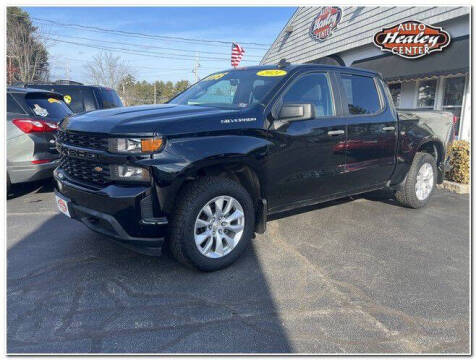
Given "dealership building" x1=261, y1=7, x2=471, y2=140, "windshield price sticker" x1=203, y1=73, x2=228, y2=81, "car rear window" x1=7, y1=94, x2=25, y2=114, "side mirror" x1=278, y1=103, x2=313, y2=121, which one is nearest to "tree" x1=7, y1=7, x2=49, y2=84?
"dealership building" x1=261, y1=7, x2=471, y2=140

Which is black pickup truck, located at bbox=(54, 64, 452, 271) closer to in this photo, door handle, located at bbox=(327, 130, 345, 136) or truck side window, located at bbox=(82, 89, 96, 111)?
door handle, located at bbox=(327, 130, 345, 136)

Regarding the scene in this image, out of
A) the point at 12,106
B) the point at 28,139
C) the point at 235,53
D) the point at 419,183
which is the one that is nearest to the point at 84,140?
the point at 28,139

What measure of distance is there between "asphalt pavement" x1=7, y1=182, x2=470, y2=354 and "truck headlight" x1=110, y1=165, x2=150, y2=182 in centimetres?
93

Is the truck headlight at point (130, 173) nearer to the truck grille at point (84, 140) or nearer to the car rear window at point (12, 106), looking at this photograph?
the truck grille at point (84, 140)

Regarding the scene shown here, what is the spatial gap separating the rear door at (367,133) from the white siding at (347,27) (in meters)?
5.76

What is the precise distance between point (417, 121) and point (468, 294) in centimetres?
284

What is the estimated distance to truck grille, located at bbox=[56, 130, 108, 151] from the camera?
2980 millimetres

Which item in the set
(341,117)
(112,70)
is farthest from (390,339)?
(112,70)

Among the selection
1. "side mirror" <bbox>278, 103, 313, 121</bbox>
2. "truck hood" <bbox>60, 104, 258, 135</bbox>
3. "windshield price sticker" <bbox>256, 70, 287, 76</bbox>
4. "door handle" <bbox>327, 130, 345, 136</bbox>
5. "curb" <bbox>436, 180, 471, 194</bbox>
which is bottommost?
"curb" <bbox>436, 180, 471, 194</bbox>

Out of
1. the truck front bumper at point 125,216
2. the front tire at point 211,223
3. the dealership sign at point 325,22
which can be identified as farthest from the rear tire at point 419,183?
the dealership sign at point 325,22

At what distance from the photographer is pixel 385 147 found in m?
4.72

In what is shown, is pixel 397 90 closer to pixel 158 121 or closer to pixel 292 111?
pixel 292 111

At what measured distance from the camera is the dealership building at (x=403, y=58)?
28.5 feet

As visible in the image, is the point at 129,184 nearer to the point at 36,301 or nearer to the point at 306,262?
the point at 36,301
